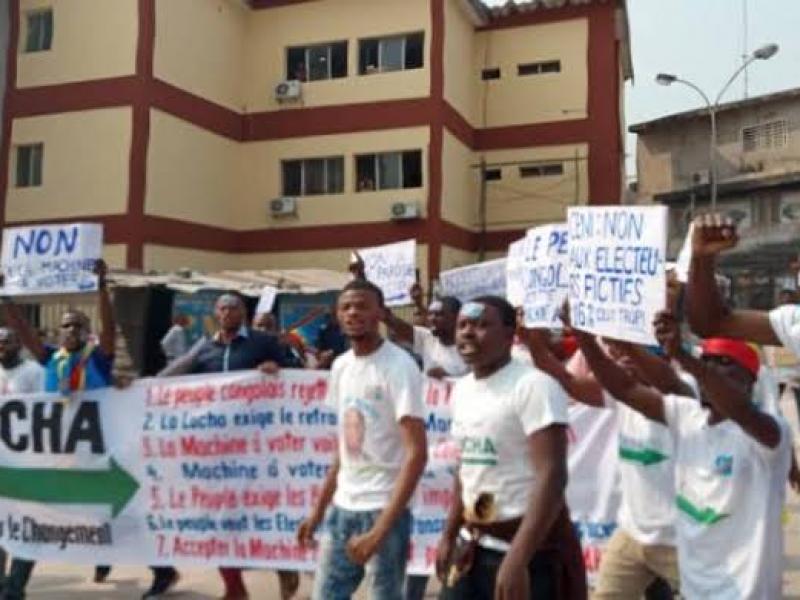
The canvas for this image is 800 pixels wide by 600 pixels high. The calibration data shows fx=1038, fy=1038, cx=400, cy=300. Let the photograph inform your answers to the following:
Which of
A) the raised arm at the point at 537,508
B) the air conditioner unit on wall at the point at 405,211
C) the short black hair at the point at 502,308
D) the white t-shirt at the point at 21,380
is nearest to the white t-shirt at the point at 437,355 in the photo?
the white t-shirt at the point at 21,380

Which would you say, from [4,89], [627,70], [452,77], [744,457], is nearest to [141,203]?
[4,89]

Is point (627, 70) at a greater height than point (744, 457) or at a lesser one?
greater

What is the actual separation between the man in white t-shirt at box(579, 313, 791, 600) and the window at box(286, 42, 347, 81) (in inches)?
830

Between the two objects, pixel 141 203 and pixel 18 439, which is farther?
pixel 141 203

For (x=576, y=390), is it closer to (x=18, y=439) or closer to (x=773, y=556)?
(x=773, y=556)

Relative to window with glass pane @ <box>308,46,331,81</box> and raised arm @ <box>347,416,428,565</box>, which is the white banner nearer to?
raised arm @ <box>347,416,428,565</box>

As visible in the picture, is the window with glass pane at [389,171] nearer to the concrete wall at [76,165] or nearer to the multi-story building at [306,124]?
the multi-story building at [306,124]

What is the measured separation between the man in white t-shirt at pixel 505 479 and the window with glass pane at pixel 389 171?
19.8 metres

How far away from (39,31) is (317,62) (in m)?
6.14

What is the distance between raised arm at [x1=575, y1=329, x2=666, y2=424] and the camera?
152 inches

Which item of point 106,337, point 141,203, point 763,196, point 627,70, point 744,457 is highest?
point 627,70

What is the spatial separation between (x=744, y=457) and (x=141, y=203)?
63.0 feet

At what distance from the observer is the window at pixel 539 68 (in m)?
24.2

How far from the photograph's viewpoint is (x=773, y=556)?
325cm
